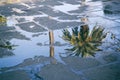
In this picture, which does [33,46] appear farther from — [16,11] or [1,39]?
[16,11]

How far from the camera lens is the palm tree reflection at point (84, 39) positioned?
7.48 m

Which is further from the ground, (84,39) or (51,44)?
(84,39)

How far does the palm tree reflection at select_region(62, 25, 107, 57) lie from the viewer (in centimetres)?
748

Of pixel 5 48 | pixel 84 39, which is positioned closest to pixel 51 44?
pixel 84 39

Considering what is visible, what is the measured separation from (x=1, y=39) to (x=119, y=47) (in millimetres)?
4062

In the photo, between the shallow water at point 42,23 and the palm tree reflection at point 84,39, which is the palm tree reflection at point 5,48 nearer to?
the shallow water at point 42,23

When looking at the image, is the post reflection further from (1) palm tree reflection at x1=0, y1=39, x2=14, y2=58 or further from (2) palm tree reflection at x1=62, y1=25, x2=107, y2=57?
(1) palm tree reflection at x1=0, y1=39, x2=14, y2=58

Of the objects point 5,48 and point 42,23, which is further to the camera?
point 42,23

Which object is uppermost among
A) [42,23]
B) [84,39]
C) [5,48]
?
[42,23]

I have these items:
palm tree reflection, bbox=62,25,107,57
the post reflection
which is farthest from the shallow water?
palm tree reflection, bbox=62,25,107,57

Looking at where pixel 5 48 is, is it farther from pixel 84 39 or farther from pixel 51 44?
pixel 84 39

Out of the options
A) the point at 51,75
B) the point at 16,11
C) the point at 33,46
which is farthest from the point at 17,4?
the point at 51,75

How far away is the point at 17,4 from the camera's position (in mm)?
14391

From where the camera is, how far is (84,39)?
8.17 meters
